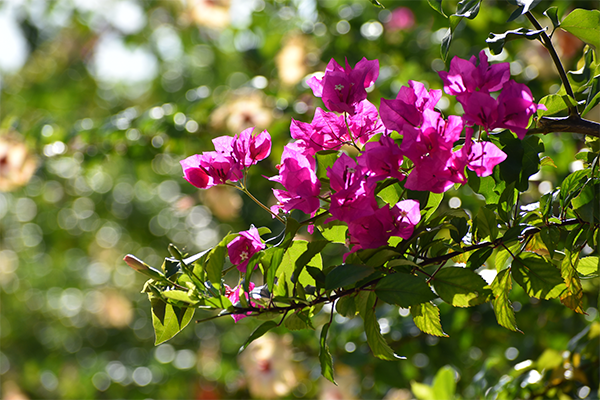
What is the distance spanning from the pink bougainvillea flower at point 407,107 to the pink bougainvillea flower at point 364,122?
1.8 inches

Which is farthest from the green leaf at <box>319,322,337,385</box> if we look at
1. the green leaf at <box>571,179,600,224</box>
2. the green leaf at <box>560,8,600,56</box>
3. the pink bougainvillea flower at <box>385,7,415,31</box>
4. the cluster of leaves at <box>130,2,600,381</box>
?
the pink bougainvillea flower at <box>385,7,415,31</box>

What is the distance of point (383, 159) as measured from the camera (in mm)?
376

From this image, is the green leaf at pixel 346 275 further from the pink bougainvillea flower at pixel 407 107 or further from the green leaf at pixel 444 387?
the green leaf at pixel 444 387

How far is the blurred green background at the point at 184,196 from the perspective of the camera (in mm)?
1140

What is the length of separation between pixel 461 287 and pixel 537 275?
7 centimetres

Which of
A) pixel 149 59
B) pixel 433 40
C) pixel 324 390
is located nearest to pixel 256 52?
pixel 433 40

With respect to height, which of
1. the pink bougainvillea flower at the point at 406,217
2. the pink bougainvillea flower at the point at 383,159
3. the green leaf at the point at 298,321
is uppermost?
the pink bougainvillea flower at the point at 383,159

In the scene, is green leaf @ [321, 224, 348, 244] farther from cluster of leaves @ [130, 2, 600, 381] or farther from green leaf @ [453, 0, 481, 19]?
green leaf @ [453, 0, 481, 19]

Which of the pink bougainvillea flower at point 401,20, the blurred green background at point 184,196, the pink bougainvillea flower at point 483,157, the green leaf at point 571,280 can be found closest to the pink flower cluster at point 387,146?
the pink bougainvillea flower at point 483,157

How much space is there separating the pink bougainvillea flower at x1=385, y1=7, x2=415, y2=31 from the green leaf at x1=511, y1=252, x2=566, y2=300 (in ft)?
4.74

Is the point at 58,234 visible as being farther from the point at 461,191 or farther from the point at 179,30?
the point at 461,191

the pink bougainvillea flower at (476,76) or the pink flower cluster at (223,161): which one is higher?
the pink bougainvillea flower at (476,76)

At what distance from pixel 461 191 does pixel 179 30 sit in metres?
2.49

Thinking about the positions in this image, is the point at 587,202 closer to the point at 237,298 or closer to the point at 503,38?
the point at 503,38
